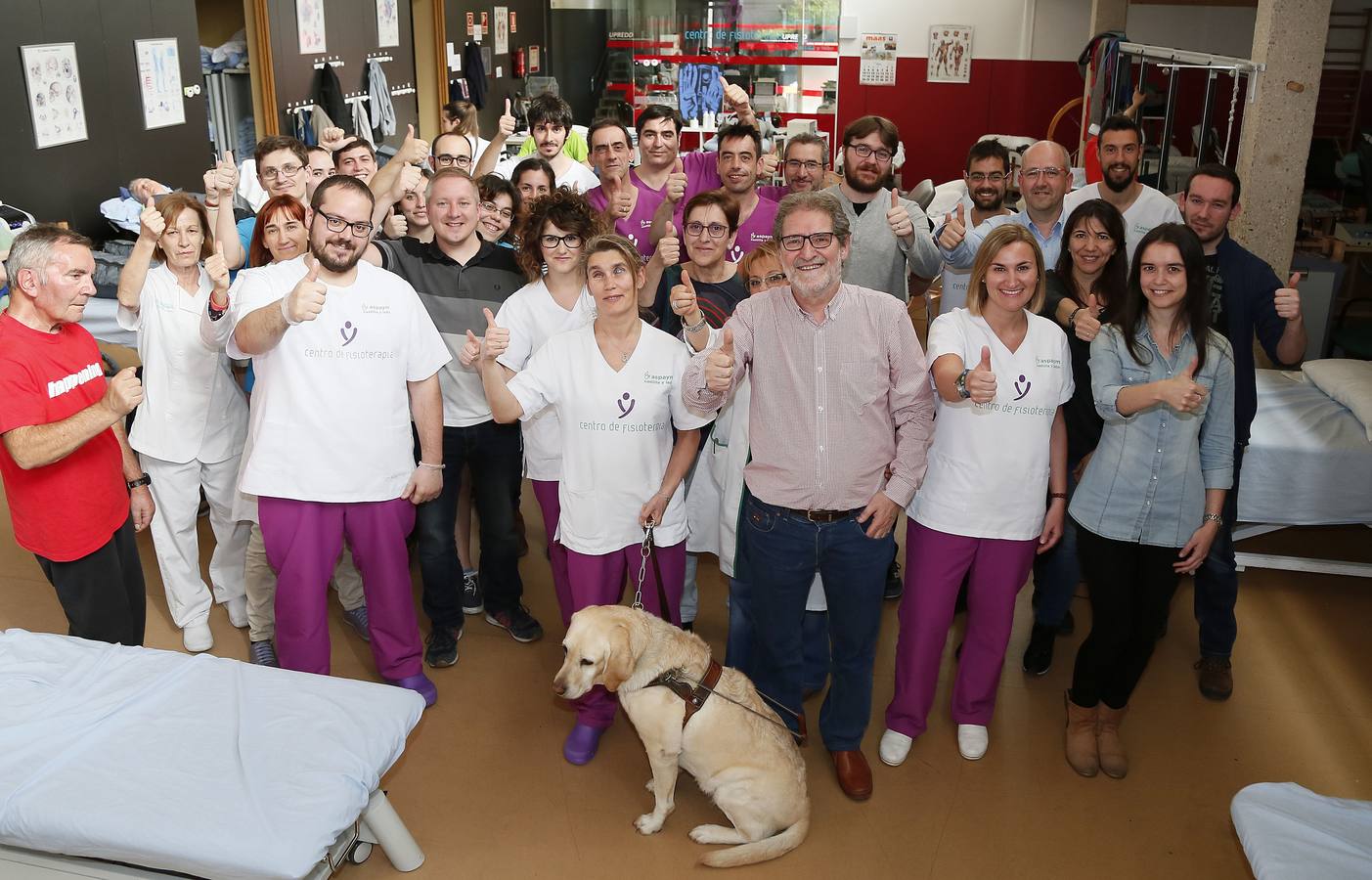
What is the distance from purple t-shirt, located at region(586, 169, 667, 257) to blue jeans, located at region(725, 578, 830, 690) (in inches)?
71.2

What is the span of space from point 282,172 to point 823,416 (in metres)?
2.90

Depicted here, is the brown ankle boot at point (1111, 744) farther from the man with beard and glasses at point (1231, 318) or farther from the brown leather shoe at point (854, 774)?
the brown leather shoe at point (854, 774)

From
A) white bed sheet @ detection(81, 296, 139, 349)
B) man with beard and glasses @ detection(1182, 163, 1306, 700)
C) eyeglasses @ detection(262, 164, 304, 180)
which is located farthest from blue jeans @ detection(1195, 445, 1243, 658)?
white bed sheet @ detection(81, 296, 139, 349)

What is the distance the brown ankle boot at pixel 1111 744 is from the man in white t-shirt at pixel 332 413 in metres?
2.31

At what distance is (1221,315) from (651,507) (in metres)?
2.01

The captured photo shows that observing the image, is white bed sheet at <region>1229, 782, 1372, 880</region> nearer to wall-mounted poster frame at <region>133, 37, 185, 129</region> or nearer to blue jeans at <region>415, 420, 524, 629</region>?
blue jeans at <region>415, 420, 524, 629</region>

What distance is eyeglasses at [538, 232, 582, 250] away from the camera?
11.9ft

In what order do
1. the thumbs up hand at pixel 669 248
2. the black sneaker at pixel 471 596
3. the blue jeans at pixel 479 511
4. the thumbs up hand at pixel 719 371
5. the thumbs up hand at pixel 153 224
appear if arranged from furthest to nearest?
the black sneaker at pixel 471 596 → the blue jeans at pixel 479 511 → the thumbs up hand at pixel 669 248 → the thumbs up hand at pixel 153 224 → the thumbs up hand at pixel 719 371

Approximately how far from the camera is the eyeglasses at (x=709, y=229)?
3.76m

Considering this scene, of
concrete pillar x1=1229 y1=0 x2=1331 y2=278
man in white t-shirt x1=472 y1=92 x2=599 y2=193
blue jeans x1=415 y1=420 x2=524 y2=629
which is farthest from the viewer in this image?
man in white t-shirt x1=472 y1=92 x2=599 y2=193

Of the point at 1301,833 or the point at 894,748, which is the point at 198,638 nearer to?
the point at 894,748

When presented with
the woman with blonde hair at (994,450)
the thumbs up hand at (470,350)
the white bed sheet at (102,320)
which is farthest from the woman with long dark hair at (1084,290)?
the white bed sheet at (102,320)

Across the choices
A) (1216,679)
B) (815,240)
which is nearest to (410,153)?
(815,240)

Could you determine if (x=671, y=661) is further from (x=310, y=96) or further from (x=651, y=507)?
(x=310, y=96)
